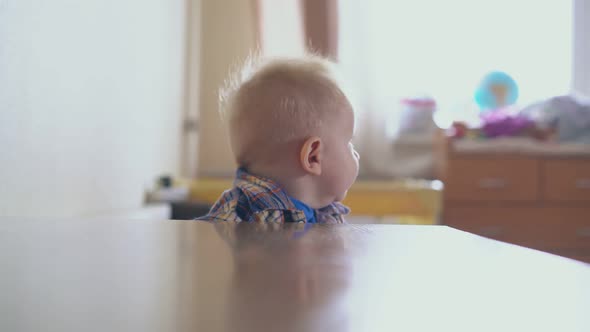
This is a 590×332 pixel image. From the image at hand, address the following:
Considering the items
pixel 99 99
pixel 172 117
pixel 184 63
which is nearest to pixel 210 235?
pixel 99 99

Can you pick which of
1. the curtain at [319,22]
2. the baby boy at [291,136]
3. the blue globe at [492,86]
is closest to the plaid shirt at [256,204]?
the baby boy at [291,136]

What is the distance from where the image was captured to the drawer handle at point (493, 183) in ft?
8.57

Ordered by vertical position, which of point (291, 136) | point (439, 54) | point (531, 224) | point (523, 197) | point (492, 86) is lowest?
point (531, 224)

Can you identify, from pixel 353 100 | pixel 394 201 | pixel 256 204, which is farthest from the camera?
pixel 394 201

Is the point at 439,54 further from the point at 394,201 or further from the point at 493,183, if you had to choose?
the point at 394,201

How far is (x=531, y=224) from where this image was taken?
2609 mm

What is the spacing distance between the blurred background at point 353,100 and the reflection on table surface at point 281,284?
749 mm

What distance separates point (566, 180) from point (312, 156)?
2078 millimetres

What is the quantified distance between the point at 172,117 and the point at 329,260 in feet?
7.26

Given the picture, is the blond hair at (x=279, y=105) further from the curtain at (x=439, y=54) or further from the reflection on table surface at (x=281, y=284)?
the curtain at (x=439, y=54)

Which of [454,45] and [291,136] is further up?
[454,45]

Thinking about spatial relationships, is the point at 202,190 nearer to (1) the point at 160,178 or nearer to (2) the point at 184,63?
(1) the point at 160,178

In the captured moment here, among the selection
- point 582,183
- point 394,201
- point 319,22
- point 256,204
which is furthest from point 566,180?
point 256,204

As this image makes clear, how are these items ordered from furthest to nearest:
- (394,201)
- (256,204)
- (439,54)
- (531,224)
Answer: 1. (439,54)
2. (531,224)
3. (394,201)
4. (256,204)
